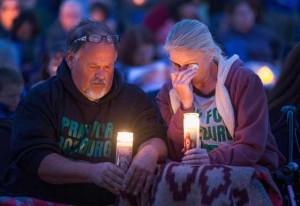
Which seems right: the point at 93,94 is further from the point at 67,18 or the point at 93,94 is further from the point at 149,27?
the point at 149,27

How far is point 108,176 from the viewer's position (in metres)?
5.23

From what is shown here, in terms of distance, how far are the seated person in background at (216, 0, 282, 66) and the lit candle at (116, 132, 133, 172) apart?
6079mm

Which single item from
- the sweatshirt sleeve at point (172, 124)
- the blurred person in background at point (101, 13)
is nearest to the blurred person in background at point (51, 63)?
the sweatshirt sleeve at point (172, 124)

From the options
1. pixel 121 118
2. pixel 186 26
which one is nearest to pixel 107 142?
pixel 121 118

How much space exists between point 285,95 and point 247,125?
1125 mm

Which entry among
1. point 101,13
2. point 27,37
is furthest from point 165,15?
point 27,37

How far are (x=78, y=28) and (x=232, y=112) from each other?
44.6 inches

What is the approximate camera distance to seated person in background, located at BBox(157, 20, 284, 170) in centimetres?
544

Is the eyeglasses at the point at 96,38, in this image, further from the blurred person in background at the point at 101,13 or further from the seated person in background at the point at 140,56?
the blurred person in background at the point at 101,13

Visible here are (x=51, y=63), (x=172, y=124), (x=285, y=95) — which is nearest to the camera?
(x=172, y=124)

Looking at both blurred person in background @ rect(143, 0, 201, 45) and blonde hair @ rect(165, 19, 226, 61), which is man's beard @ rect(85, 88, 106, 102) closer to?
blonde hair @ rect(165, 19, 226, 61)

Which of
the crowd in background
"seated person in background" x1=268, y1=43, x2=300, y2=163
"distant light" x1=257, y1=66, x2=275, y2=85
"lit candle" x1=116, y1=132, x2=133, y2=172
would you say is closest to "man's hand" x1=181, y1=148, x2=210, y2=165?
"lit candle" x1=116, y1=132, x2=133, y2=172

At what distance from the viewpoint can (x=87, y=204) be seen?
563 cm

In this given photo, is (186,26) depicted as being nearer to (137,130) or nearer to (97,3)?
(137,130)
